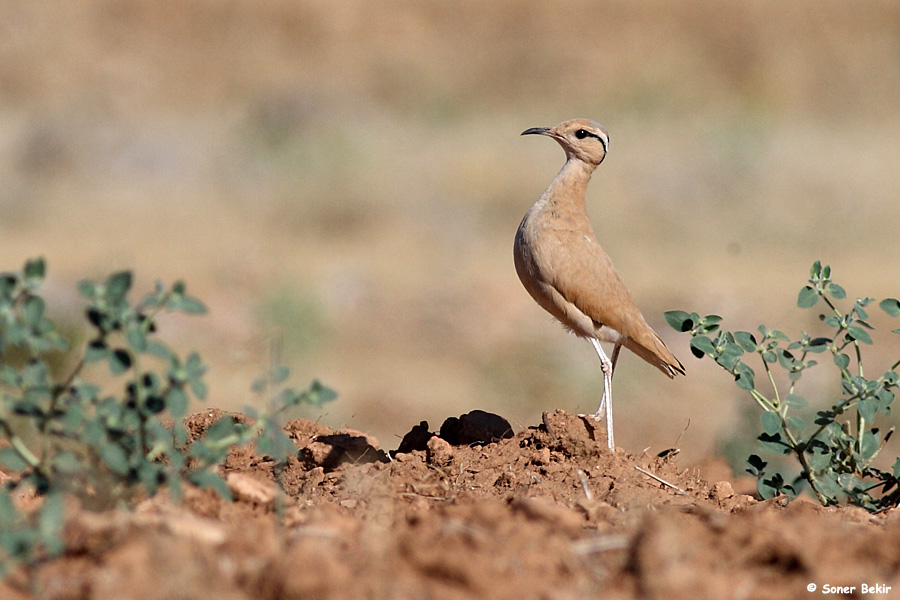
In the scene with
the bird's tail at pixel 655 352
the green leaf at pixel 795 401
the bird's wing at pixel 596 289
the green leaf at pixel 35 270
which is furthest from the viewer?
the bird's tail at pixel 655 352

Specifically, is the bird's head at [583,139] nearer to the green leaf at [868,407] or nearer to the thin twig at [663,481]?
the thin twig at [663,481]

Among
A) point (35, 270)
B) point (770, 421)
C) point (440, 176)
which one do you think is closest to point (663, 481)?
point (770, 421)

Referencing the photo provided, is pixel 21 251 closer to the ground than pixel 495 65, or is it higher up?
closer to the ground

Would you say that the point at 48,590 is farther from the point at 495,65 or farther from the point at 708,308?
the point at 495,65

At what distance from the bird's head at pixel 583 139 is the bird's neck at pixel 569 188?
0.19 ft

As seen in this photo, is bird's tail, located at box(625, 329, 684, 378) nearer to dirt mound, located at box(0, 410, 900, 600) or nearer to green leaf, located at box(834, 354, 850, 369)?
green leaf, located at box(834, 354, 850, 369)

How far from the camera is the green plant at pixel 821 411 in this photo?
13.3 feet

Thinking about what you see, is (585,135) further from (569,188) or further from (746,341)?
(746,341)

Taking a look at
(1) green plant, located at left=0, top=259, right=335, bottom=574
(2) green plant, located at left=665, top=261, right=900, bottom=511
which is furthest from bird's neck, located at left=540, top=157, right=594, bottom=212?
(1) green plant, located at left=0, top=259, right=335, bottom=574

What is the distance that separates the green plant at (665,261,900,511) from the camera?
4059 millimetres

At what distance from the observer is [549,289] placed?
5871 mm

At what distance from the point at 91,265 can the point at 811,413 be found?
9.53 metres

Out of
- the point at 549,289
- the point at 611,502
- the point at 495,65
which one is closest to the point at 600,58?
the point at 495,65

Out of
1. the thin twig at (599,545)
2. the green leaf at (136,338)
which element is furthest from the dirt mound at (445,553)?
the green leaf at (136,338)
